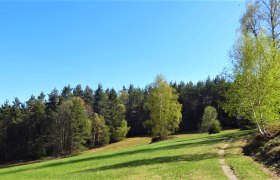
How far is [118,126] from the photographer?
124812 mm

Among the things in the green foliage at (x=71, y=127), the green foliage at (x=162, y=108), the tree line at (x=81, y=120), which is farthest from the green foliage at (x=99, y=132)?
the green foliage at (x=162, y=108)

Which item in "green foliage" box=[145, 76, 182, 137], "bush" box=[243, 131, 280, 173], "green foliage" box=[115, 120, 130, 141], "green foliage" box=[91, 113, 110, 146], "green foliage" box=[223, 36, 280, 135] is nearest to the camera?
A: "bush" box=[243, 131, 280, 173]

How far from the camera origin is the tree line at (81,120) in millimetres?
78625

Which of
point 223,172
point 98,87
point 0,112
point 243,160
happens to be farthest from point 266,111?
point 98,87

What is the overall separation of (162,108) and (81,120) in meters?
37.0

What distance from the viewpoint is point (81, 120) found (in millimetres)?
106000

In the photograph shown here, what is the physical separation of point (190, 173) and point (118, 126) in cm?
10188

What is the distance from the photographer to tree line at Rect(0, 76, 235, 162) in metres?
78.6

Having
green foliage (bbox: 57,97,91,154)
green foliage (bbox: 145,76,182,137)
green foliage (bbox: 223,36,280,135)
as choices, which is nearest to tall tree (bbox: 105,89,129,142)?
green foliage (bbox: 57,97,91,154)

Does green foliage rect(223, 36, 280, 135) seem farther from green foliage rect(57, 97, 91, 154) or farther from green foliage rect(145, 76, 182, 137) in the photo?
green foliage rect(57, 97, 91, 154)

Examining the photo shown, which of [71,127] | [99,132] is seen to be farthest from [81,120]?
[99,132]

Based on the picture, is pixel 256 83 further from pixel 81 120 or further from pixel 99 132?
pixel 99 132

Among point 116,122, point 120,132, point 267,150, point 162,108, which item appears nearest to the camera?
point 267,150

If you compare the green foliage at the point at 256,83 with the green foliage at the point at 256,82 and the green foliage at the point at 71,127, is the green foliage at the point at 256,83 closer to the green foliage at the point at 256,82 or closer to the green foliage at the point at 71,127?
the green foliage at the point at 256,82
